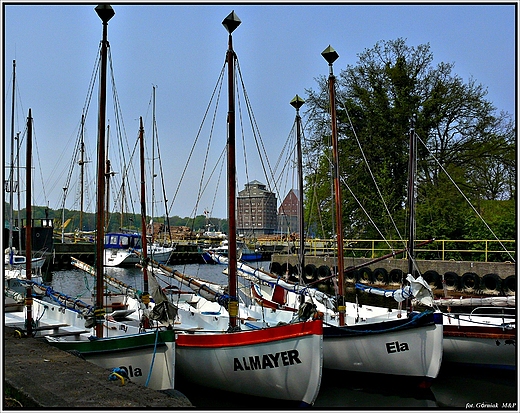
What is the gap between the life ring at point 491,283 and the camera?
25.0 m

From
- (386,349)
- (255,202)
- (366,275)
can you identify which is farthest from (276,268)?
(386,349)

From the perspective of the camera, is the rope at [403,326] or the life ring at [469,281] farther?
the life ring at [469,281]

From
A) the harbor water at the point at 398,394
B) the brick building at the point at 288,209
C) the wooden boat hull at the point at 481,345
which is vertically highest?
the brick building at the point at 288,209

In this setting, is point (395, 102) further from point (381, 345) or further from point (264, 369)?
point (264, 369)

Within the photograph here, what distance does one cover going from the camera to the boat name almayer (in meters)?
10.4

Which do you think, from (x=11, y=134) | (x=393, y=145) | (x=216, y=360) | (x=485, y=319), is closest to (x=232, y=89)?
(x=216, y=360)

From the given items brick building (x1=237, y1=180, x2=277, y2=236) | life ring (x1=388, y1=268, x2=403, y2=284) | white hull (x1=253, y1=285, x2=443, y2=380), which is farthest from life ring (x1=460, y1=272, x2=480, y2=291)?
white hull (x1=253, y1=285, x2=443, y2=380)

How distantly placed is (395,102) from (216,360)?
93.5 feet

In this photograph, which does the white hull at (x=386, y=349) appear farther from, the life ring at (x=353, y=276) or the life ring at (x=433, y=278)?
the life ring at (x=353, y=276)

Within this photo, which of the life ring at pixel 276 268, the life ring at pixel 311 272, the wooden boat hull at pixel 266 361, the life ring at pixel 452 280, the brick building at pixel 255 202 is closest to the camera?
the wooden boat hull at pixel 266 361

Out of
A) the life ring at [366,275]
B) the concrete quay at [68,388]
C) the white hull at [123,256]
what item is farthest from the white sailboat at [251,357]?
the white hull at [123,256]

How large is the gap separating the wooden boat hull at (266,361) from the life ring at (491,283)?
17.5m

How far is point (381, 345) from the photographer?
1275cm

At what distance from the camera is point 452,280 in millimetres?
26656
